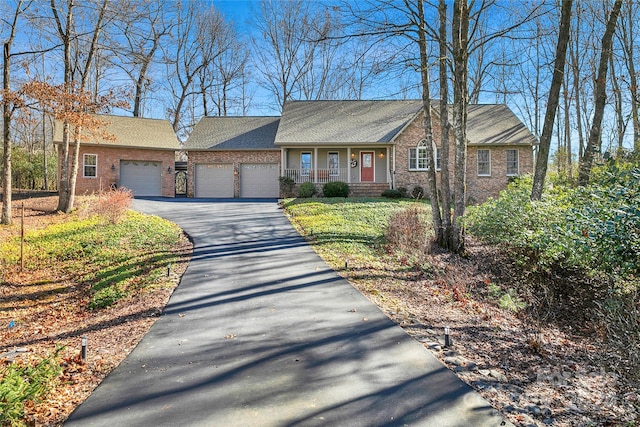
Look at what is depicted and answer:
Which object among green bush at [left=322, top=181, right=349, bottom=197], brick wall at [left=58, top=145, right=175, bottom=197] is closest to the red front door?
green bush at [left=322, top=181, right=349, bottom=197]

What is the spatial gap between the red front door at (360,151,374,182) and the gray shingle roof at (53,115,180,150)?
10.6 m

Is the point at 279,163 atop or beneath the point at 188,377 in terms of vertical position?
atop

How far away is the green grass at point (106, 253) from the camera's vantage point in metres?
7.61

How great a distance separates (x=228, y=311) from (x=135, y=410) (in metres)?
2.51

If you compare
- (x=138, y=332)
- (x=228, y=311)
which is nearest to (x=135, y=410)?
(x=138, y=332)

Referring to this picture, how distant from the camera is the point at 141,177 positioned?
896 inches

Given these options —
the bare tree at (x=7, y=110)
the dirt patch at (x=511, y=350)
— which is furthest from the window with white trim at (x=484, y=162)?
the bare tree at (x=7, y=110)

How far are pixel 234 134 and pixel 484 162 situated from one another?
14547 mm

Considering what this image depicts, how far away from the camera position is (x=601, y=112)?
11961mm

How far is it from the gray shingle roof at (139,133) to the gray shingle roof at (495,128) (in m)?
17.0

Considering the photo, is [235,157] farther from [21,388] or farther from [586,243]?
[21,388]

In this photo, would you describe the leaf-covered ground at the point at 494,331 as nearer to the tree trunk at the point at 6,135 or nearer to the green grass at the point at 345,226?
the green grass at the point at 345,226

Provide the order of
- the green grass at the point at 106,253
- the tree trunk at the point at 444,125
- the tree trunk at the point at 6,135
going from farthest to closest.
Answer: the tree trunk at the point at 6,135 → the tree trunk at the point at 444,125 → the green grass at the point at 106,253

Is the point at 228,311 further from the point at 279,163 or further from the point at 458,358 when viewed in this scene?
the point at 279,163
